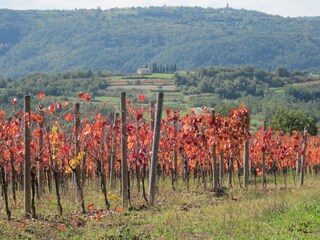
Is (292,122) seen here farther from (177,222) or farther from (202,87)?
(202,87)

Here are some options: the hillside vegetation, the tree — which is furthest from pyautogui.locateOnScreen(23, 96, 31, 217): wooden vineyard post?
the hillside vegetation

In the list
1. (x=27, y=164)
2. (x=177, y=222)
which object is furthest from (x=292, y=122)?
(x=27, y=164)

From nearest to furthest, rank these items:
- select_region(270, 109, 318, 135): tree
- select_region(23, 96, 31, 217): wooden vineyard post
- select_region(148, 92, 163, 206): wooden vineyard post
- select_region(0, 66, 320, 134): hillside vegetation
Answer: select_region(23, 96, 31, 217): wooden vineyard post
select_region(148, 92, 163, 206): wooden vineyard post
select_region(270, 109, 318, 135): tree
select_region(0, 66, 320, 134): hillside vegetation

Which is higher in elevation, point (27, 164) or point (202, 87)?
point (27, 164)

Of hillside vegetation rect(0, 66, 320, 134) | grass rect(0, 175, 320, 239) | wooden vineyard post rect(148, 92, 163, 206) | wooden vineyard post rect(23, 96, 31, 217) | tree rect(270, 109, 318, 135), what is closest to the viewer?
grass rect(0, 175, 320, 239)

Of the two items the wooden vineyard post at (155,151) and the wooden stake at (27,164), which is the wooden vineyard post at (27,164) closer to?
the wooden stake at (27,164)

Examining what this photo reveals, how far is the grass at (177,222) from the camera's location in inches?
426

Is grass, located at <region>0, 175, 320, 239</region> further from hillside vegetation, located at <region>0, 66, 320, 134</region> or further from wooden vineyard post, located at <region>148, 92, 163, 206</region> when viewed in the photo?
hillside vegetation, located at <region>0, 66, 320, 134</region>

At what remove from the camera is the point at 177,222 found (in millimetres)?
12047

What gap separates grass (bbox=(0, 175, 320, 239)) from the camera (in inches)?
426

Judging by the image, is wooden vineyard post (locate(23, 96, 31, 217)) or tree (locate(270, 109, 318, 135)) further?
tree (locate(270, 109, 318, 135))

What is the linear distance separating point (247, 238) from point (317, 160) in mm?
30475

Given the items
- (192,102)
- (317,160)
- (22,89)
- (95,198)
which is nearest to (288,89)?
(192,102)

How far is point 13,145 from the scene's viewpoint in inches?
603
